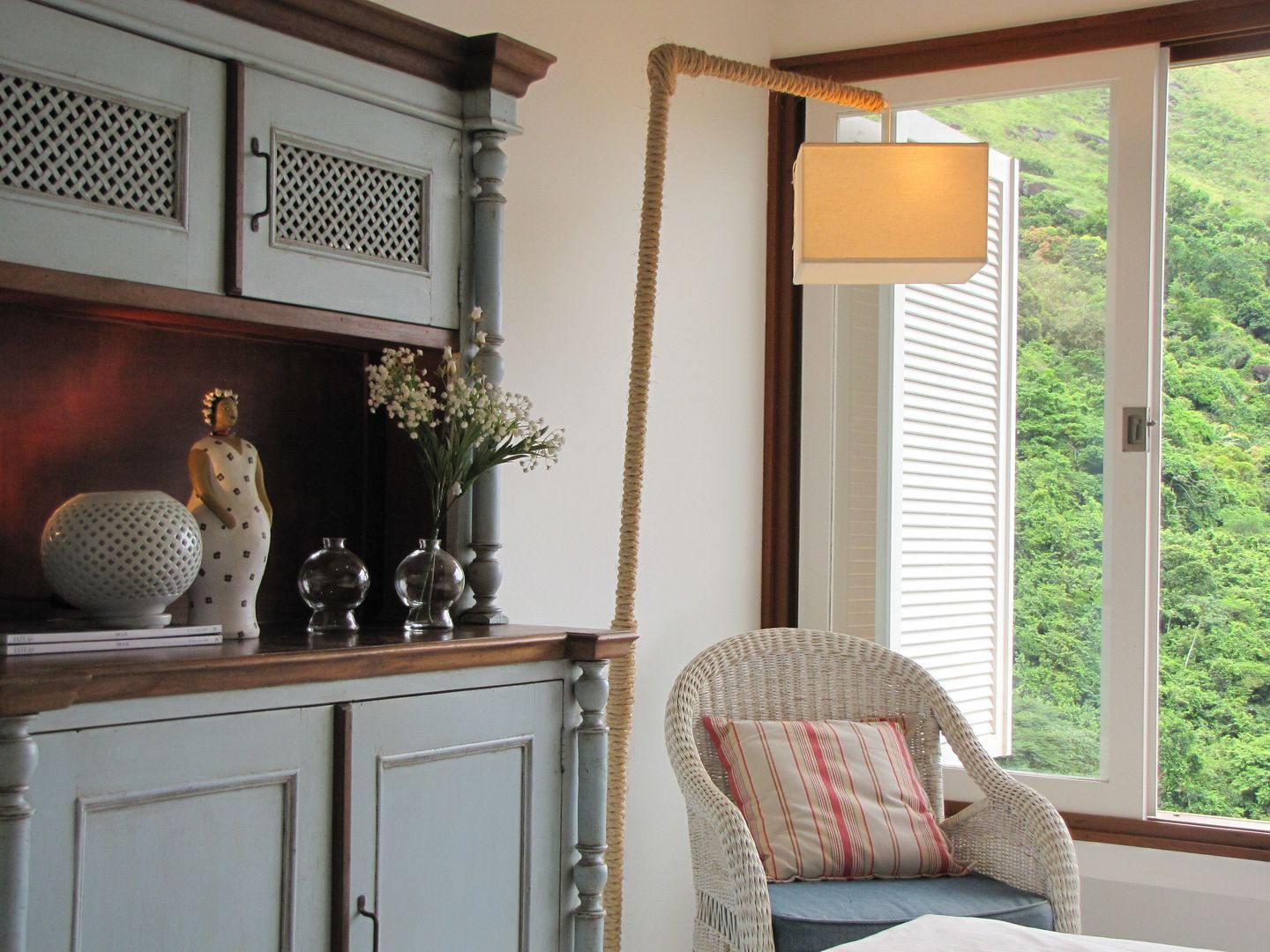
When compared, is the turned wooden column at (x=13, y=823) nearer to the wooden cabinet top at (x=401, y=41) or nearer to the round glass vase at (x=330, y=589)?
the round glass vase at (x=330, y=589)

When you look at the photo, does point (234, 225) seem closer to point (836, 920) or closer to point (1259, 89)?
point (836, 920)

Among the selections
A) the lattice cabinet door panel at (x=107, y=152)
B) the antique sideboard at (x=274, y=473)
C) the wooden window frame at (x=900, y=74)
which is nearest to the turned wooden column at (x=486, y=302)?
the antique sideboard at (x=274, y=473)

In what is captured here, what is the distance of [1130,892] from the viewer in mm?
3252

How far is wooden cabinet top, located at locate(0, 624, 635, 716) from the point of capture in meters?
1.47

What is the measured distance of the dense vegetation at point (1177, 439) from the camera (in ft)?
10.7

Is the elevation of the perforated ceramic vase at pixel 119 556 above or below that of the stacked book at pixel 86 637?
above

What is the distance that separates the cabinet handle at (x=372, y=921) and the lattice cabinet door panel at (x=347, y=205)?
2.91ft

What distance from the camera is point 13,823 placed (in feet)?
4.73

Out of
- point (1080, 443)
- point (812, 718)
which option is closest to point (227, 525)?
point (812, 718)

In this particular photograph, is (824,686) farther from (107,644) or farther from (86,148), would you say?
(86,148)

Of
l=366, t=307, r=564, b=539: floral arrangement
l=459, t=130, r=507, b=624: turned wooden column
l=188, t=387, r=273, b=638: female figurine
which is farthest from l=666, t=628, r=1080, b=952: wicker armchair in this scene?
l=188, t=387, r=273, b=638: female figurine

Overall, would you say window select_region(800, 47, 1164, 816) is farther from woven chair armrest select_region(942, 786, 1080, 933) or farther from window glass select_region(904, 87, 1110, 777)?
woven chair armrest select_region(942, 786, 1080, 933)

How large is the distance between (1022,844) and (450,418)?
55.5 inches

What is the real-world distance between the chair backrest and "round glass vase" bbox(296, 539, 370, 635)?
0.94 metres
